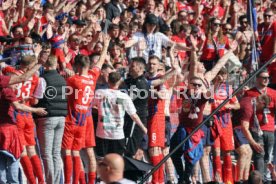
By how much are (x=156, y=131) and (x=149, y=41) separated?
111 inches

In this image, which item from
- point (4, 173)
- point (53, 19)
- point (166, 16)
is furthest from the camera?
point (166, 16)

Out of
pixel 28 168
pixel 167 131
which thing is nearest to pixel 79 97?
pixel 28 168

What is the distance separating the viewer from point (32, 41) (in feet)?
46.8

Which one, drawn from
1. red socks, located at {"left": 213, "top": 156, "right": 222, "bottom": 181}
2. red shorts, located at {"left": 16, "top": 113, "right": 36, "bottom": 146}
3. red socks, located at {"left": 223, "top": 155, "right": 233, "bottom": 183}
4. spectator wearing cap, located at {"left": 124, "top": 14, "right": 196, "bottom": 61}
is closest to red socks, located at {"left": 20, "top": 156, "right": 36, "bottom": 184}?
red shorts, located at {"left": 16, "top": 113, "right": 36, "bottom": 146}

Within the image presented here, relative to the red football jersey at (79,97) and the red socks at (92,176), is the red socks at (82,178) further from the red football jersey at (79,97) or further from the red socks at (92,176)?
the red football jersey at (79,97)

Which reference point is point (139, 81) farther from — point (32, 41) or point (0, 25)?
point (0, 25)

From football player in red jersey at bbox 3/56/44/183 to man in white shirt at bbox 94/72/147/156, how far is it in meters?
1.11

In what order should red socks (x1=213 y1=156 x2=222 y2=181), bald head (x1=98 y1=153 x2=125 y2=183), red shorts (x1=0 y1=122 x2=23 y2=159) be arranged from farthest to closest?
Answer: red socks (x1=213 y1=156 x2=222 y2=181), red shorts (x1=0 y1=122 x2=23 y2=159), bald head (x1=98 y1=153 x2=125 y2=183)

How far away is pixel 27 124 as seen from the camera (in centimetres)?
1302

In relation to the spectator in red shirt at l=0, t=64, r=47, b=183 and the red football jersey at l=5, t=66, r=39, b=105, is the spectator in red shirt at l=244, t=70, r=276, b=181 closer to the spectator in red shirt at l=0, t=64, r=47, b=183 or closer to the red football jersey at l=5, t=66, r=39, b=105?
the red football jersey at l=5, t=66, r=39, b=105

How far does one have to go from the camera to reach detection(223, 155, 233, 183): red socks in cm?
1498

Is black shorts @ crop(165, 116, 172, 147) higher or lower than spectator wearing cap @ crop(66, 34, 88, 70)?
lower

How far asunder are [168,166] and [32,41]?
2662mm

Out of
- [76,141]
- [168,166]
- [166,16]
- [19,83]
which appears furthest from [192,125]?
[166,16]
